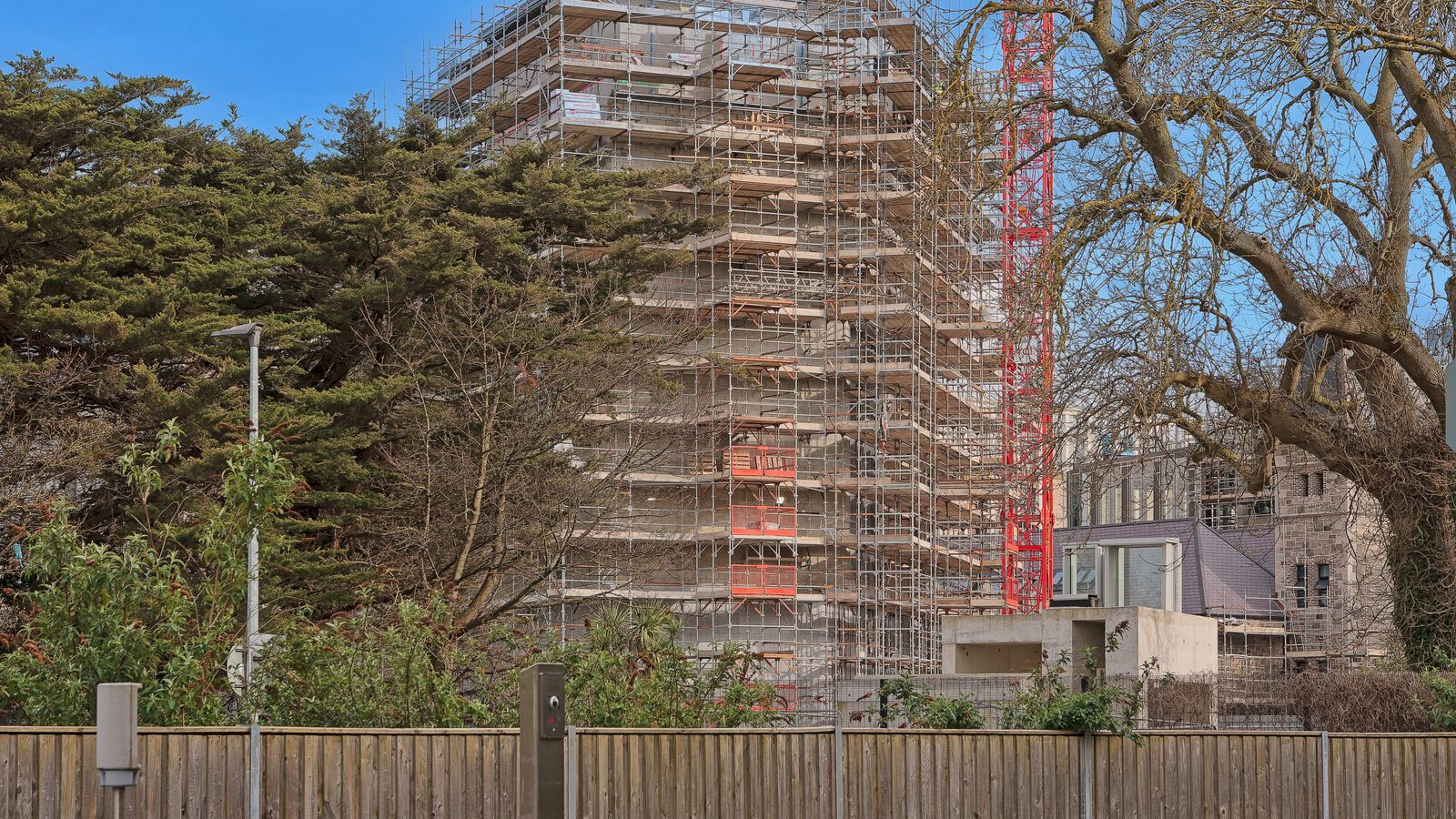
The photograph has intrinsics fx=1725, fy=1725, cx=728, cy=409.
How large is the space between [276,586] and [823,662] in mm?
27310

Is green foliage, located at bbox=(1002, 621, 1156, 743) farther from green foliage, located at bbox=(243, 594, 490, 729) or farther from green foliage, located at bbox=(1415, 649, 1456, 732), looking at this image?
green foliage, located at bbox=(243, 594, 490, 729)

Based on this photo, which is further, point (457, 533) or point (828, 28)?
point (828, 28)

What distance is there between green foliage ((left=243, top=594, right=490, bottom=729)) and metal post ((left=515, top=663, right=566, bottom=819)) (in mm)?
4516

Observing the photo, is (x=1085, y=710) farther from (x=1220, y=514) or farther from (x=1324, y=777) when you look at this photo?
(x=1220, y=514)

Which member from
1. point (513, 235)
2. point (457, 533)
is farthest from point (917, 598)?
point (457, 533)

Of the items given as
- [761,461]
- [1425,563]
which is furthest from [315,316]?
[761,461]

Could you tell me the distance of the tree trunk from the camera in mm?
18750

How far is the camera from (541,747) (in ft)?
29.5

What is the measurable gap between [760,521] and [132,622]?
134 feet

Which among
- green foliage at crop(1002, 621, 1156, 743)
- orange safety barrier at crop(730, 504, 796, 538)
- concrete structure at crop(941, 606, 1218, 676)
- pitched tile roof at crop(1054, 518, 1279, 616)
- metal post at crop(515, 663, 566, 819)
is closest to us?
metal post at crop(515, 663, 566, 819)

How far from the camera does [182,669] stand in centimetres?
1246

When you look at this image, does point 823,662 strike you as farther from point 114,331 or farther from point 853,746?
point 853,746

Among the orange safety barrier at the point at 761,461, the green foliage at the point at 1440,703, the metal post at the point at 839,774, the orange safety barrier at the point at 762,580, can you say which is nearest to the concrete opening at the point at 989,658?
the orange safety barrier at the point at 762,580

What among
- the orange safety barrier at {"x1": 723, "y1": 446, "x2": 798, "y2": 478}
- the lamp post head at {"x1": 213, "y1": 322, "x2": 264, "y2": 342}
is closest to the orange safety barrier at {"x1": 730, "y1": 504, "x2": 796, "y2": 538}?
the orange safety barrier at {"x1": 723, "y1": 446, "x2": 798, "y2": 478}
